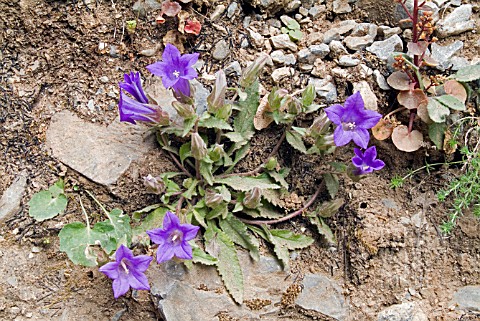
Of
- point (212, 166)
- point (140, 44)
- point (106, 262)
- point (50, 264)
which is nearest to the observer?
point (106, 262)

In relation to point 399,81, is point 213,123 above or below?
below

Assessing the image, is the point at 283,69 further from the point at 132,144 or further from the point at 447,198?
the point at 447,198

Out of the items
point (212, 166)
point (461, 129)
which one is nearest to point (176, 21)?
point (212, 166)

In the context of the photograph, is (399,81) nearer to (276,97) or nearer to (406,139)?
(406,139)

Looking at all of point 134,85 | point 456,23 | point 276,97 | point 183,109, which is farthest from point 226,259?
point 456,23

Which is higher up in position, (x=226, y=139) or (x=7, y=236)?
(x=226, y=139)

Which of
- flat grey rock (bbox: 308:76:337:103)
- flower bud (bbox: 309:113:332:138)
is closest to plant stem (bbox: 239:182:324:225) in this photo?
flower bud (bbox: 309:113:332:138)

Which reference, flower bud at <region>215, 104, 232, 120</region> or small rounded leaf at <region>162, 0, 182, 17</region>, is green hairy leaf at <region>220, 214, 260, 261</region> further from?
small rounded leaf at <region>162, 0, 182, 17</region>
